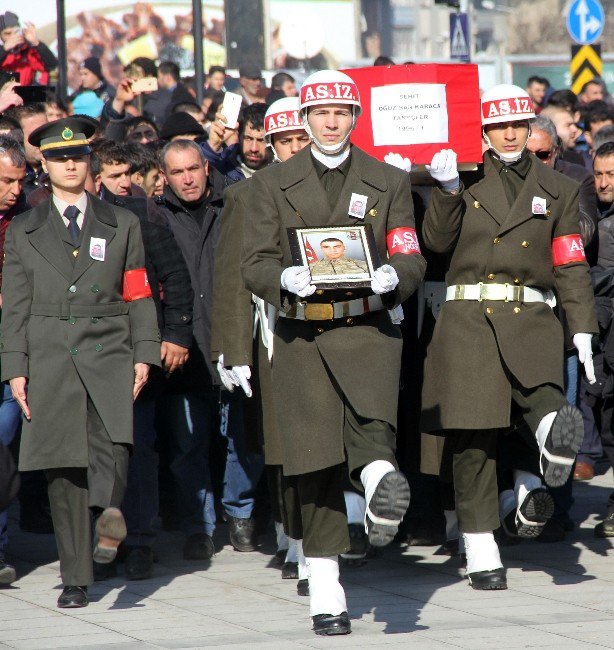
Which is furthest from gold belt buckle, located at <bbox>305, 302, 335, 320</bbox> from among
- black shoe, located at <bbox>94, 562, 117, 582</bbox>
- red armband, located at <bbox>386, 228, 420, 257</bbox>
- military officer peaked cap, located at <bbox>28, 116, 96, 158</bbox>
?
black shoe, located at <bbox>94, 562, 117, 582</bbox>

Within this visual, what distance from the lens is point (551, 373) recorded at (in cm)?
716

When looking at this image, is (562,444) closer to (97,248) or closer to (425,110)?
(425,110)

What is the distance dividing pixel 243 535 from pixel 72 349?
1850 millimetres

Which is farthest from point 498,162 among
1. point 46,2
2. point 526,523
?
point 46,2

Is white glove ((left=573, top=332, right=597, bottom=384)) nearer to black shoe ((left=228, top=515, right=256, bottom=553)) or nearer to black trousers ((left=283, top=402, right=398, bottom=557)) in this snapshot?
black trousers ((left=283, top=402, right=398, bottom=557))

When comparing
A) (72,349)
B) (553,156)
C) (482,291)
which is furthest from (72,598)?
(553,156)

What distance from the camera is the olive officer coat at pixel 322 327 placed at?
6.35m

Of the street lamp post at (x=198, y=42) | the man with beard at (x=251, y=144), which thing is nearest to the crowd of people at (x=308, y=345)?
the man with beard at (x=251, y=144)

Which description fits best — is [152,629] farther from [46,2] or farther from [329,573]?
[46,2]

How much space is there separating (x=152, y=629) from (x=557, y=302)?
7.90 feet

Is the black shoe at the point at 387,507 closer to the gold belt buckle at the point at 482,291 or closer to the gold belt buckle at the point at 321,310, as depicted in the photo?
the gold belt buckle at the point at 321,310

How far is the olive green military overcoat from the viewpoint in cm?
691

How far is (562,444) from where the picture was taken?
6.75 meters

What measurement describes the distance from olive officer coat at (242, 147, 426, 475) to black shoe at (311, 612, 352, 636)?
0.60m
